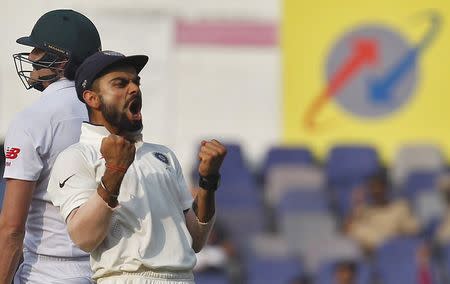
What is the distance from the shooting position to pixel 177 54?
43.9 feet

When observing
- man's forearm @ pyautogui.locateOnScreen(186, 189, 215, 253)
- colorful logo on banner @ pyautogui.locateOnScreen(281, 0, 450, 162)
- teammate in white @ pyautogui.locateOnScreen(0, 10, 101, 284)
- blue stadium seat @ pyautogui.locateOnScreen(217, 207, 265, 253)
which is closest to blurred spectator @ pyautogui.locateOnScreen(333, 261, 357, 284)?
blue stadium seat @ pyautogui.locateOnScreen(217, 207, 265, 253)

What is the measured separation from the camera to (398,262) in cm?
1127

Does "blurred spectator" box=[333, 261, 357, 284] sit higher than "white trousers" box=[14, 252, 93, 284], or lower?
lower

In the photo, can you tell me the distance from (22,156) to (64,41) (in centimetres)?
50

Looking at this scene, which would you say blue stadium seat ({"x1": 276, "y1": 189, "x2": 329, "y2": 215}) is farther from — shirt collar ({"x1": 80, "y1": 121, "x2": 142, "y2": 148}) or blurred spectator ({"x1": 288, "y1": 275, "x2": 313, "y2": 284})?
shirt collar ({"x1": 80, "y1": 121, "x2": 142, "y2": 148})

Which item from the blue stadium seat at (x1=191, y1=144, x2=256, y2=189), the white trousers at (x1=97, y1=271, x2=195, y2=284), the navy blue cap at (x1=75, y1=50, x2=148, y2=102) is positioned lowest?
the blue stadium seat at (x1=191, y1=144, x2=256, y2=189)

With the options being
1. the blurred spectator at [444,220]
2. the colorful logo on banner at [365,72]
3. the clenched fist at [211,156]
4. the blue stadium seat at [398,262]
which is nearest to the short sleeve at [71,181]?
the clenched fist at [211,156]

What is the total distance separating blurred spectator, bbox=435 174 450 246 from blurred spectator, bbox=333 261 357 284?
1.45 meters

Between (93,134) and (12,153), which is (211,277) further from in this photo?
(93,134)

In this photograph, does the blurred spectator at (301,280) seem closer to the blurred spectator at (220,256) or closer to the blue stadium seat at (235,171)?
the blurred spectator at (220,256)

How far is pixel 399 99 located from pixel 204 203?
9.13 m

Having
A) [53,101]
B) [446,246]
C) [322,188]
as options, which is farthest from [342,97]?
[53,101]

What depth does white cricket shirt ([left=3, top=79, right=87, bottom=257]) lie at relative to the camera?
484cm

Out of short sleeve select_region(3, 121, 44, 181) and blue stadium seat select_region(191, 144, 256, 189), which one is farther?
blue stadium seat select_region(191, 144, 256, 189)
